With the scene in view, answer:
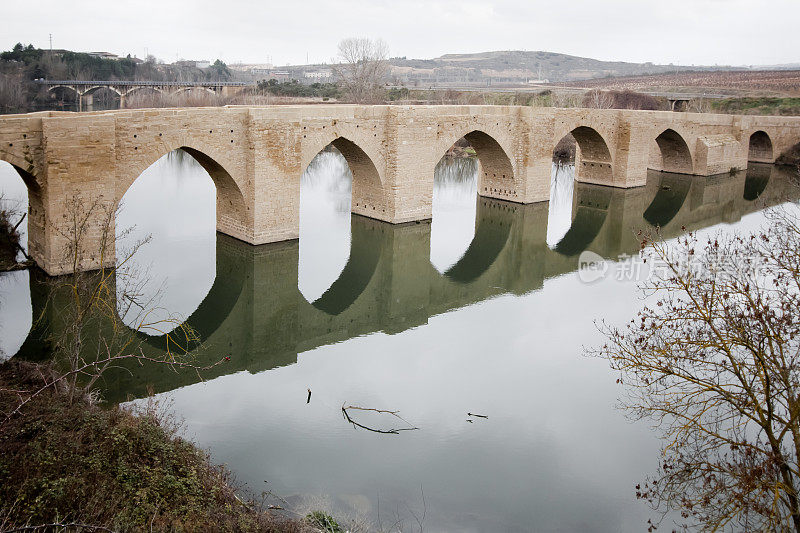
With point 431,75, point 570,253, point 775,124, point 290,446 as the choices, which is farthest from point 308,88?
point 431,75

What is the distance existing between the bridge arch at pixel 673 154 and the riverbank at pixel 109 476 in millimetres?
19071

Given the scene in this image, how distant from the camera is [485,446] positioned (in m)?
6.29

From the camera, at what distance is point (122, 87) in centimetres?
3269

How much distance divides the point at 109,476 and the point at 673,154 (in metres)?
20.8

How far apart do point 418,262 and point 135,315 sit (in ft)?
15.7

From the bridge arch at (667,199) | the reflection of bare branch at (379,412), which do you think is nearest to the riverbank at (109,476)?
the reflection of bare branch at (379,412)

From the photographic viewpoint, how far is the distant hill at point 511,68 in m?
89.4

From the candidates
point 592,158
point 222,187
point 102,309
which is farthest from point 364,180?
point 592,158

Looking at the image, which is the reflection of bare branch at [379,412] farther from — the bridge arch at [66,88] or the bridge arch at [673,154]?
the bridge arch at [66,88]

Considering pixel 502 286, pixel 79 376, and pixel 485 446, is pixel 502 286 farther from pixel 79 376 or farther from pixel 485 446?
pixel 79 376

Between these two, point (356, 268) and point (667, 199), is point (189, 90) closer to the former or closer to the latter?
point (667, 199)

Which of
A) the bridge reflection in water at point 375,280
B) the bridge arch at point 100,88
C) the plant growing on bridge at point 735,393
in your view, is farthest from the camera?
the bridge arch at point 100,88

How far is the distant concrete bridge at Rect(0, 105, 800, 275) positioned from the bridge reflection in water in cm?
50

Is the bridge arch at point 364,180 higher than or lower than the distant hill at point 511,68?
lower
